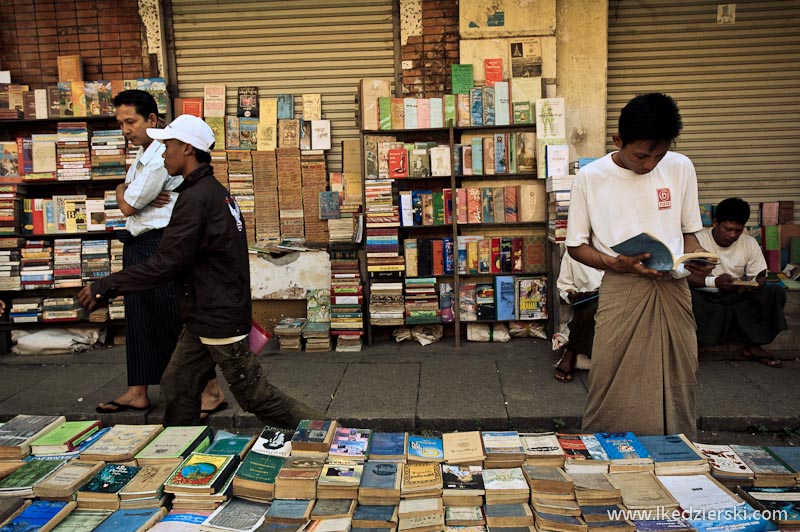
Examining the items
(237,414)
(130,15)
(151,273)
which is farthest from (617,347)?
(130,15)

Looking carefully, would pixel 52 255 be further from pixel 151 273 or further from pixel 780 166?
pixel 780 166

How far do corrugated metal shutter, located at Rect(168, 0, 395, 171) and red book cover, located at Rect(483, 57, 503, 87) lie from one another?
1.00 m

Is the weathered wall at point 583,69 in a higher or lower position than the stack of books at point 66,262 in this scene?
higher

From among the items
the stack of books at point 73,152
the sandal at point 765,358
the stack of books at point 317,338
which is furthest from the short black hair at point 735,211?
the stack of books at point 73,152

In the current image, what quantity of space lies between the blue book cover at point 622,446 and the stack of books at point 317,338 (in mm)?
3697

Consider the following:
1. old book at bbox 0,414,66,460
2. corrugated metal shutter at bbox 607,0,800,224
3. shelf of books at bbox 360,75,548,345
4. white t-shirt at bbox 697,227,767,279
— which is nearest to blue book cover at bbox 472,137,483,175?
shelf of books at bbox 360,75,548,345

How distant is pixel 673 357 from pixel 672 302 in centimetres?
24

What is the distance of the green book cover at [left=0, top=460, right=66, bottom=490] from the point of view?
190 centimetres

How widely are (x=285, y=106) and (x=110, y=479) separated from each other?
4.76 metres

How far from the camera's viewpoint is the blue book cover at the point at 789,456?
6.35ft

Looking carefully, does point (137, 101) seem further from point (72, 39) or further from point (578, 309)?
point (578, 309)

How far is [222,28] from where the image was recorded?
19.8ft

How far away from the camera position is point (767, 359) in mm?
4867

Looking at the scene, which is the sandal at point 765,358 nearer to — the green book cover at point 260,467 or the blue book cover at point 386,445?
the blue book cover at point 386,445
